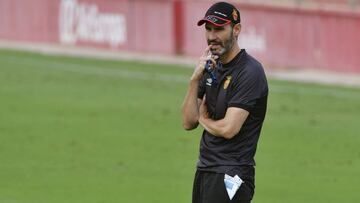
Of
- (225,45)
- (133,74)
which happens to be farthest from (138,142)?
(133,74)

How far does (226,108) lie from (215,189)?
0.61m

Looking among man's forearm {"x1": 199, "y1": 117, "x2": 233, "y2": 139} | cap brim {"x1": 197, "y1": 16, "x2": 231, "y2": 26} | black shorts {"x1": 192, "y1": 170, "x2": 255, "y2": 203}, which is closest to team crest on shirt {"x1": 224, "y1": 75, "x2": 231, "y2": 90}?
man's forearm {"x1": 199, "y1": 117, "x2": 233, "y2": 139}

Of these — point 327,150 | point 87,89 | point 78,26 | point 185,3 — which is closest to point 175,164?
point 327,150

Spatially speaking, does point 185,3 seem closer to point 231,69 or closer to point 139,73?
point 139,73

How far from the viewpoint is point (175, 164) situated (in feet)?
52.3

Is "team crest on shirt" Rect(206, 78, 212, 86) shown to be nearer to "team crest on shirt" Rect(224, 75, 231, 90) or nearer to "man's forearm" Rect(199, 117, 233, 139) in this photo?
"team crest on shirt" Rect(224, 75, 231, 90)

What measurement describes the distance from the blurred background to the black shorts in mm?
4905

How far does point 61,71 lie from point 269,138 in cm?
1210

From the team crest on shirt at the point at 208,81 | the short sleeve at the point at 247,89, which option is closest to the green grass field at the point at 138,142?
the team crest on shirt at the point at 208,81

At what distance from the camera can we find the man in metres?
8.15

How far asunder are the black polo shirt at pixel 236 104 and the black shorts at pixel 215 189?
0.06 meters

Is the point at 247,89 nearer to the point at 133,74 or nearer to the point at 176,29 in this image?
the point at 133,74

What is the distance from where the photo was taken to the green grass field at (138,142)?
46.0 feet

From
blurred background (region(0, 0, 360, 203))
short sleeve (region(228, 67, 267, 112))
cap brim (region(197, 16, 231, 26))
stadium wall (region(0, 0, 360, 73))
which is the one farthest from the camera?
stadium wall (region(0, 0, 360, 73))
